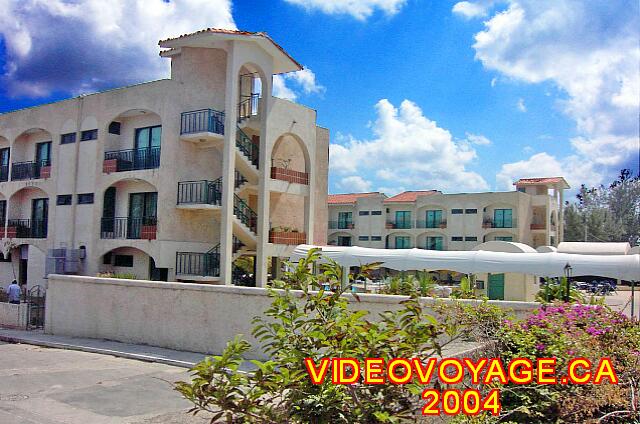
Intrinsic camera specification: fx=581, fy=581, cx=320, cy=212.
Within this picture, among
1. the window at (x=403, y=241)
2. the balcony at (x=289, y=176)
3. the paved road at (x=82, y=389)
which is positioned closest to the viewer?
the paved road at (x=82, y=389)

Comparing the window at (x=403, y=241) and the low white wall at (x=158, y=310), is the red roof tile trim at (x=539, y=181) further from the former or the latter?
the low white wall at (x=158, y=310)

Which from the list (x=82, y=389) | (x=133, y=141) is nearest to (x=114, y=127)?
(x=133, y=141)

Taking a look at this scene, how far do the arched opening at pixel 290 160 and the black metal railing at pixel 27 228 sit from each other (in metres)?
13.1

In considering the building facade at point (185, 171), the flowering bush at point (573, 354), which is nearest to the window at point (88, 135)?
the building facade at point (185, 171)

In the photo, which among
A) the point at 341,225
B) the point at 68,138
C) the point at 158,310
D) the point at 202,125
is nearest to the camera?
the point at 158,310

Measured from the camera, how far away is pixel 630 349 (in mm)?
8383

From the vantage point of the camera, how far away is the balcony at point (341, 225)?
6539 cm

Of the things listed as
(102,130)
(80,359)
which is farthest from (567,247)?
(80,359)

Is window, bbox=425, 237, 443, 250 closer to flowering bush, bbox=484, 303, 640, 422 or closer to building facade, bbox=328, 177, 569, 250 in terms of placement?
building facade, bbox=328, 177, 569, 250

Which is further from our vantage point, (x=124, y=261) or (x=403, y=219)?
(x=403, y=219)

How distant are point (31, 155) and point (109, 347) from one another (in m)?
18.3

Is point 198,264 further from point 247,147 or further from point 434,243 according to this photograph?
point 434,243

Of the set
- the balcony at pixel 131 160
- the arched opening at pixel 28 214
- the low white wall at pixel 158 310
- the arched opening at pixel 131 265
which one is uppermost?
the balcony at pixel 131 160

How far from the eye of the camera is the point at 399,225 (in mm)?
62000
